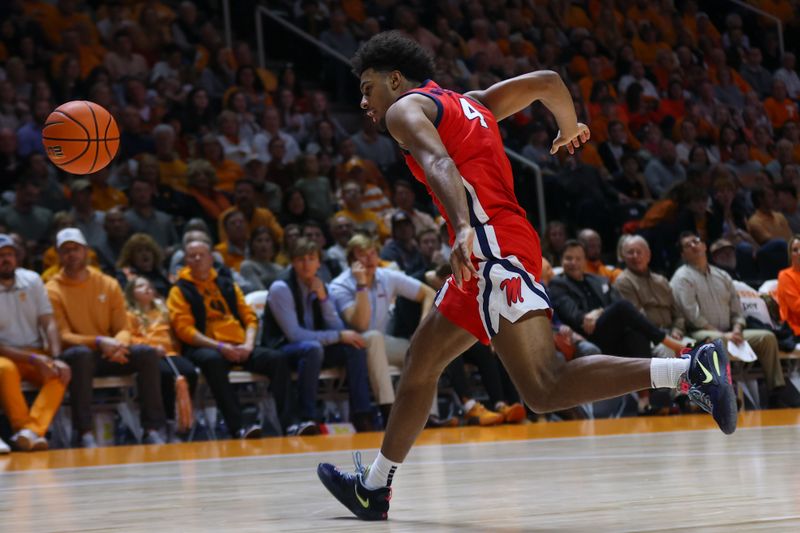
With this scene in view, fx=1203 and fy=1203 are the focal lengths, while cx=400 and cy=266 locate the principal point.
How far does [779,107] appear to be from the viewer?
1552cm

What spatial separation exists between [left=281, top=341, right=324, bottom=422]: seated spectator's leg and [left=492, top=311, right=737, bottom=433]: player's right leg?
199 inches

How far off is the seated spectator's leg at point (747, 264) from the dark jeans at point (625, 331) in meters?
2.47

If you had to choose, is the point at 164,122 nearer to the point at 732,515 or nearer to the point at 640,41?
the point at 640,41

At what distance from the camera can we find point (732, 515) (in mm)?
3242

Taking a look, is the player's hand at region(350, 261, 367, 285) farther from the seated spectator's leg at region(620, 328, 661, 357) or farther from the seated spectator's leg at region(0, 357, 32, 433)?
the seated spectator's leg at region(0, 357, 32, 433)

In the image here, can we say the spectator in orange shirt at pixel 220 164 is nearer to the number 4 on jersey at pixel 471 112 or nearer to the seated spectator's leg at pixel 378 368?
the seated spectator's leg at pixel 378 368

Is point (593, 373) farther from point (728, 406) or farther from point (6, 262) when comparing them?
point (6, 262)

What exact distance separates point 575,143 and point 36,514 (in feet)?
7.31

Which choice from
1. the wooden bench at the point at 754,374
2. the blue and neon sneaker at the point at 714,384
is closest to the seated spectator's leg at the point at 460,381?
the wooden bench at the point at 754,374

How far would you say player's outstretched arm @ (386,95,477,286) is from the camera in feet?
10.7

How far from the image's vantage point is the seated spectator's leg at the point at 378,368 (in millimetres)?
8773

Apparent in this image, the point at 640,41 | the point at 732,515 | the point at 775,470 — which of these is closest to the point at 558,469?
the point at 775,470

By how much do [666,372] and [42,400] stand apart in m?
5.42

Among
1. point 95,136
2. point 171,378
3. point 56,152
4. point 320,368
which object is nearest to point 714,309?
point 320,368
